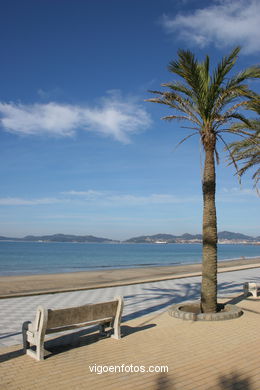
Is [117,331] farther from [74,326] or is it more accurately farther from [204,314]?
[204,314]

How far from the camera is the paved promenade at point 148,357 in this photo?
4535 millimetres

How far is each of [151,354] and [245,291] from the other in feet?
24.4

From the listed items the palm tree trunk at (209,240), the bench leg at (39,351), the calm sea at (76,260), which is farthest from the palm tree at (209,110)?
the calm sea at (76,260)

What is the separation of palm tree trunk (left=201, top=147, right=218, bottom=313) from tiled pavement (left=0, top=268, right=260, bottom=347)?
1.74 metres

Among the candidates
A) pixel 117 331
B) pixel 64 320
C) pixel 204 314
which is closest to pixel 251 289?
pixel 204 314

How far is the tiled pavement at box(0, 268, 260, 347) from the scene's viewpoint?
27.0 ft

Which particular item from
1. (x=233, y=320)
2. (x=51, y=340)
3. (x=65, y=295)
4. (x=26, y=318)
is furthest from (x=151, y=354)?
(x=65, y=295)

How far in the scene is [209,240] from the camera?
888 cm

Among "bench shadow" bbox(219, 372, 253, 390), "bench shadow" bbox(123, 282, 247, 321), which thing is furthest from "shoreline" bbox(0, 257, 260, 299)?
"bench shadow" bbox(219, 372, 253, 390)

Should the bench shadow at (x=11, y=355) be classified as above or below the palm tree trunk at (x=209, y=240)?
below

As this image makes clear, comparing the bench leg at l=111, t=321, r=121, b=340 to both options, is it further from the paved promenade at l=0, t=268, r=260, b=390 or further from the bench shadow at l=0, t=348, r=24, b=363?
the bench shadow at l=0, t=348, r=24, b=363

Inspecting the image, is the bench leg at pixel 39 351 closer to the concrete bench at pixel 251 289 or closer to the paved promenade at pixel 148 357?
the paved promenade at pixel 148 357

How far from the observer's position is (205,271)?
8898 mm

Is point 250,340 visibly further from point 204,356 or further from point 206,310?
point 206,310
